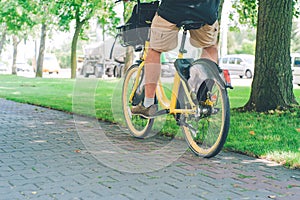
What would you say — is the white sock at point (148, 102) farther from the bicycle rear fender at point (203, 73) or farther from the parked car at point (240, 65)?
the parked car at point (240, 65)

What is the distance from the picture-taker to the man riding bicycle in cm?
477

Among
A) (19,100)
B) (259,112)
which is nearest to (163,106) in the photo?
(259,112)

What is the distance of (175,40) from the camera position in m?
5.07

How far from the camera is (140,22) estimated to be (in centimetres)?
557

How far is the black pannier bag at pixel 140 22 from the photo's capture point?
555 centimetres

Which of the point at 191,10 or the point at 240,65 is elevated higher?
the point at 240,65

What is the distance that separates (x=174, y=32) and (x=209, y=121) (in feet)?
3.14

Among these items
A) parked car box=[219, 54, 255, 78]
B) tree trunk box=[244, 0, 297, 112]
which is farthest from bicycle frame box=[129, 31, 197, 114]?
parked car box=[219, 54, 255, 78]

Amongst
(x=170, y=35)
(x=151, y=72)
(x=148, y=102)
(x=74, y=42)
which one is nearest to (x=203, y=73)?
(x=170, y=35)

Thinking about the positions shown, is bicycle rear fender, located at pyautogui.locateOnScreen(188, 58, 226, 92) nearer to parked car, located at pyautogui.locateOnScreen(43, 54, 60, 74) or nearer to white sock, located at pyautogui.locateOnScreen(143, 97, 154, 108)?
white sock, located at pyautogui.locateOnScreen(143, 97, 154, 108)

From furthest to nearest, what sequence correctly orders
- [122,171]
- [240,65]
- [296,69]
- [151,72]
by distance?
[240,65]
[296,69]
[151,72]
[122,171]

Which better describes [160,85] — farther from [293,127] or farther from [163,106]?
[293,127]

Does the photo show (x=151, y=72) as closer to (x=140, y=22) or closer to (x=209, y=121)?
(x=140, y=22)

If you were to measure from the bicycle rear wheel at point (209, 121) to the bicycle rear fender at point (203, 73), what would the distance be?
5 centimetres
